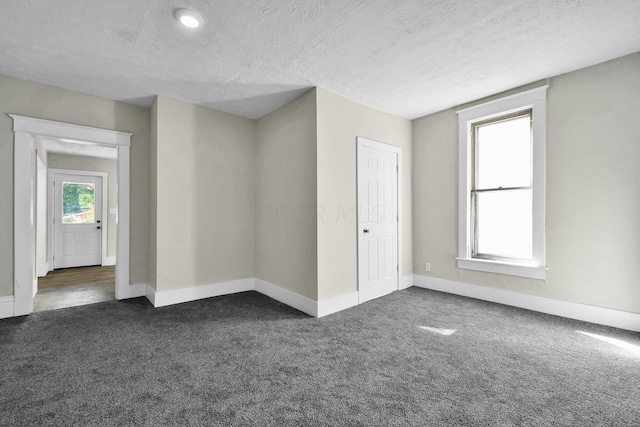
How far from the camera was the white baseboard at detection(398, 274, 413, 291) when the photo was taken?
4439mm

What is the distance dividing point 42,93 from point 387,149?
14.1 feet

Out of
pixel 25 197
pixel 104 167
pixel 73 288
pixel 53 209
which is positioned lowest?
pixel 73 288

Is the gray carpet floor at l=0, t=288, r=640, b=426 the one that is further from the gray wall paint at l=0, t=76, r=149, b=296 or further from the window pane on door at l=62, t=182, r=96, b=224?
the window pane on door at l=62, t=182, r=96, b=224

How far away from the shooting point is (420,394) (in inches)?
73.8

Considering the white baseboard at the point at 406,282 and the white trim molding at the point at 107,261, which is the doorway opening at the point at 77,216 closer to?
the white trim molding at the point at 107,261

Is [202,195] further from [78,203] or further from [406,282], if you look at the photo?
[78,203]

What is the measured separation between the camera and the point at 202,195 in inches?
159

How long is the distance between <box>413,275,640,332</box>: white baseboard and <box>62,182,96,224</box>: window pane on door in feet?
24.0

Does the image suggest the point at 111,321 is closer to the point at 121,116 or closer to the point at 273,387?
the point at 273,387

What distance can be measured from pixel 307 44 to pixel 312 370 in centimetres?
271

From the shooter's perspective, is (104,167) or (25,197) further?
(104,167)

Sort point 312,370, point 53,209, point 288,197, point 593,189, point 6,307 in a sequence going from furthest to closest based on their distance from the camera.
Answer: point 53,209 < point 288,197 < point 6,307 < point 593,189 < point 312,370

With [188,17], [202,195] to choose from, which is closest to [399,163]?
[202,195]

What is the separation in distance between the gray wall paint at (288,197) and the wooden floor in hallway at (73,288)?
2.30 meters
